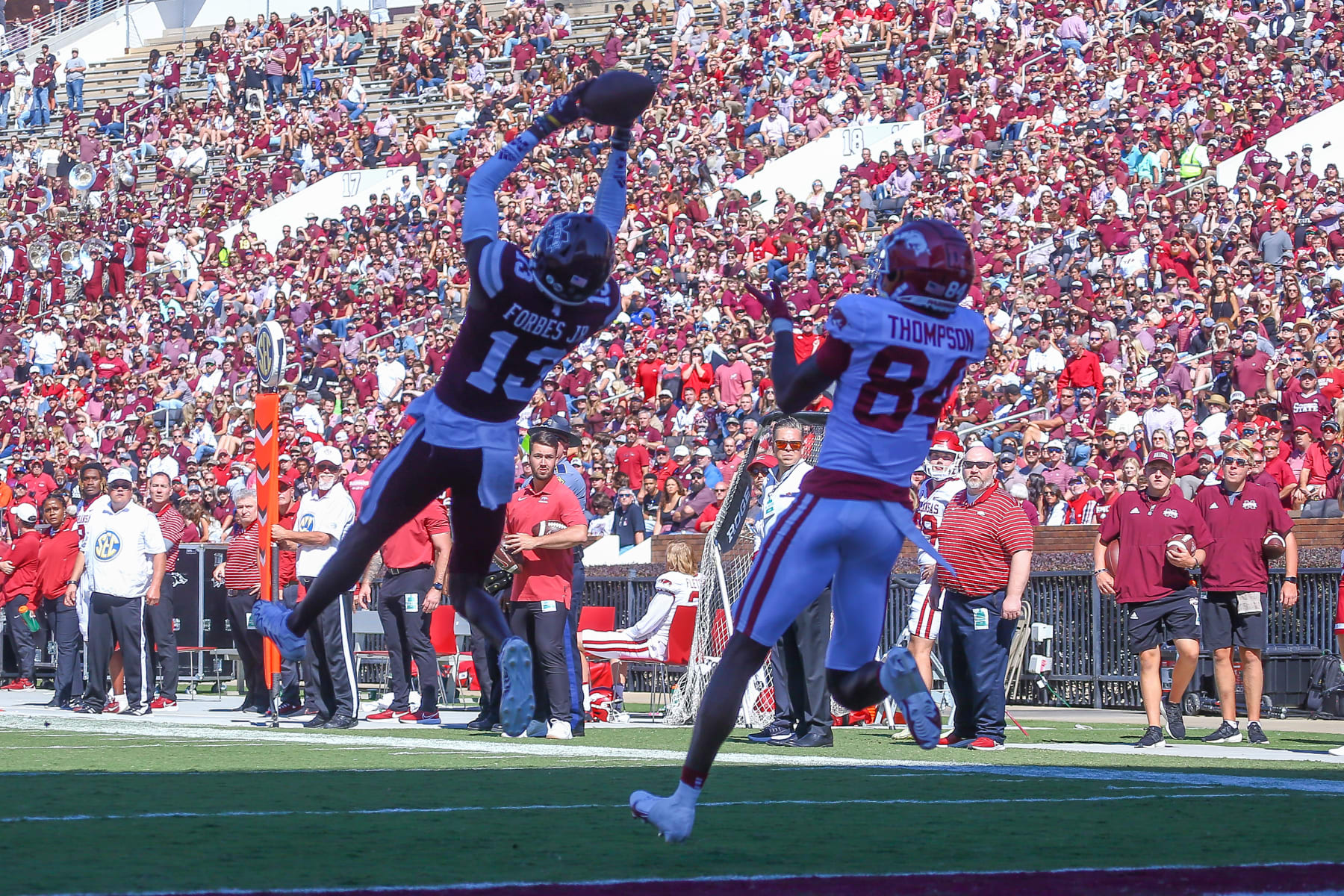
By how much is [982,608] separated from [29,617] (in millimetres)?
11187

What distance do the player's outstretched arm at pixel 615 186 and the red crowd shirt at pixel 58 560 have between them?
11998mm

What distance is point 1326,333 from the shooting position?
1867 centimetres

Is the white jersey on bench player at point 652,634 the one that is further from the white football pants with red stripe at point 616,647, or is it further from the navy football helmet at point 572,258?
the navy football helmet at point 572,258

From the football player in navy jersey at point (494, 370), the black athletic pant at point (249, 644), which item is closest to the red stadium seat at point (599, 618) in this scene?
the black athletic pant at point (249, 644)

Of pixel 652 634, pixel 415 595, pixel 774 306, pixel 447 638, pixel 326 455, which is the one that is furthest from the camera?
pixel 326 455

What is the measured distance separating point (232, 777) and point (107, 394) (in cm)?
2436

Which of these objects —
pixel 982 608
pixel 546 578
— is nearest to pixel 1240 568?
pixel 982 608

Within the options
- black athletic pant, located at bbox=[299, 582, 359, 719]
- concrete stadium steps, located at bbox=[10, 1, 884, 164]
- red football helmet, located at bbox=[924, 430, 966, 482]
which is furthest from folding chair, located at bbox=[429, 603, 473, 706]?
concrete stadium steps, located at bbox=[10, 1, 884, 164]

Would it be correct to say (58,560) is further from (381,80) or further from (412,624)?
(381,80)

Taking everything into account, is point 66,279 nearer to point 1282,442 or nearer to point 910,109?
point 910,109

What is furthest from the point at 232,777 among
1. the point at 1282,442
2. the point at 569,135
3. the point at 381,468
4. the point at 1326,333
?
the point at 569,135

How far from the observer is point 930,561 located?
522 inches

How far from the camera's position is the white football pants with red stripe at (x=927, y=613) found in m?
13.2

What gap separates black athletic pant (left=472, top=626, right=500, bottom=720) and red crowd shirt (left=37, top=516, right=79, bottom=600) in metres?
5.77
